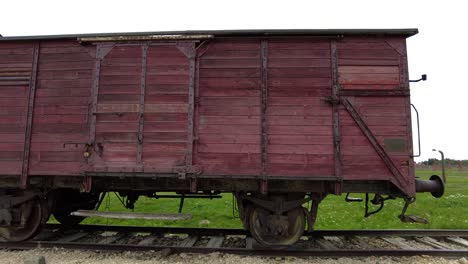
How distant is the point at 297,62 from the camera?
601 centimetres

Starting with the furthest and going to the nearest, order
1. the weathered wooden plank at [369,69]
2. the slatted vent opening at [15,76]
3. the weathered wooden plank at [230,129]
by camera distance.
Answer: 1. the slatted vent opening at [15,76]
2. the weathered wooden plank at [369,69]
3. the weathered wooden plank at [230,129]

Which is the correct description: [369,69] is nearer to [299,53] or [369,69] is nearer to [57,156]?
[299,53]

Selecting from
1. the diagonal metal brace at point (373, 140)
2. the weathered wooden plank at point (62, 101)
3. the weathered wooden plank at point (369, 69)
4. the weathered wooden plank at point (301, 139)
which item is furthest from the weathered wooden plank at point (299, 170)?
the weathered wooden plank at point (62, 101)

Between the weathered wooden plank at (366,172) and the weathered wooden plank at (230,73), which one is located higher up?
the weathered wooden plank at (230,73)

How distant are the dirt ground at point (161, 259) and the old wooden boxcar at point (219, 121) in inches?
22.3

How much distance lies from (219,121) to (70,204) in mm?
4313

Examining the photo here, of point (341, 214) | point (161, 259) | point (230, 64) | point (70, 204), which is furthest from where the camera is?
point (341, 214)

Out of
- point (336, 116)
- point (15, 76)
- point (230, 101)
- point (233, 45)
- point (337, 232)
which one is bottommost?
point (337, 232)

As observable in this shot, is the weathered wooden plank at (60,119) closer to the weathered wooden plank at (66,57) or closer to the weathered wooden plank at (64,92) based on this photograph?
the weathered wooden plank at (64,92)

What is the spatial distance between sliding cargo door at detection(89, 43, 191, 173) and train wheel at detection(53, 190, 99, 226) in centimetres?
178

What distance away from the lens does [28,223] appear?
20.4 feet

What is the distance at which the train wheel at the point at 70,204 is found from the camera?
6.90 metres

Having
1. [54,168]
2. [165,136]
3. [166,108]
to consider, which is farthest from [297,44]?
[54,168]

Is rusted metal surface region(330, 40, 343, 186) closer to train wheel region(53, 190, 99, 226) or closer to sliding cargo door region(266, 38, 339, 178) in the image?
sliding cargo door region(266, 38, 339, 178)
